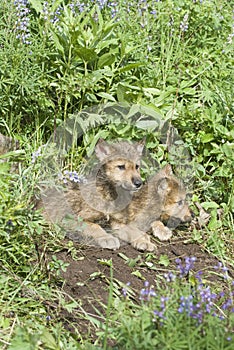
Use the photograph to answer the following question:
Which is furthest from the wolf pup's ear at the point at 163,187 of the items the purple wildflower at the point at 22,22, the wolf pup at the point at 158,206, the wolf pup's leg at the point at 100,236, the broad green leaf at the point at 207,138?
the purple wildflower at the point at 22,22

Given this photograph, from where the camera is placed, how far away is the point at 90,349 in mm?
3561

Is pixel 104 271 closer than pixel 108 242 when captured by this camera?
Yes

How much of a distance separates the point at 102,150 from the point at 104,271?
1289mm

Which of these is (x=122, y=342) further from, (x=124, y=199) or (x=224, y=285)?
(x=124, y=199)

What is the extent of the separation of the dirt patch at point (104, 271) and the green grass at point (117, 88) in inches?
4.6

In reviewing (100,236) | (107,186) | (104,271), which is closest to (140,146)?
(107,186)

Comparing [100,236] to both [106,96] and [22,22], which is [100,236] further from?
[22,22]

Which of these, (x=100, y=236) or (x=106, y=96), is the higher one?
(x=106, y=96)

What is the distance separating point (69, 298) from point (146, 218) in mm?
1493

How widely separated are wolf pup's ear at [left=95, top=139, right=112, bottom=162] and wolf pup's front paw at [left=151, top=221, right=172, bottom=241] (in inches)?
29.3

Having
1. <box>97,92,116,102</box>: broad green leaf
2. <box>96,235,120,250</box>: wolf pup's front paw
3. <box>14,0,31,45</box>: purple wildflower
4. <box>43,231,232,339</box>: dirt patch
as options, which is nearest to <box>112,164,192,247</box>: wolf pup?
<box>43,231,232,339</box>: dirt patch

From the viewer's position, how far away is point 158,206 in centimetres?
579

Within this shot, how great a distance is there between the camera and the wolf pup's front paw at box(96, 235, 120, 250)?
5.18 metres

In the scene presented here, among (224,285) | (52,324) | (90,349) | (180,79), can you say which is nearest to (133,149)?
(180,79)
